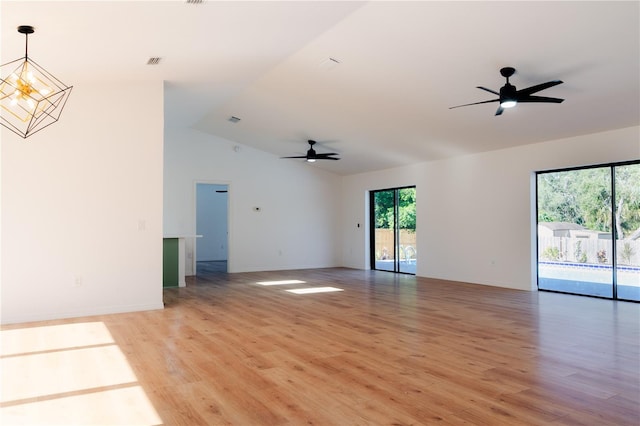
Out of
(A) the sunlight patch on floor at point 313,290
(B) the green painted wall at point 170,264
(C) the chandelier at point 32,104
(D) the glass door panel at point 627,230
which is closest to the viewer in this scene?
(C) the chandelier at point 32,104

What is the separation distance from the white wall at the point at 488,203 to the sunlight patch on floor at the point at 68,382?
6.59 meters

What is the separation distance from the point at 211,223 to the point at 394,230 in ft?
20.9

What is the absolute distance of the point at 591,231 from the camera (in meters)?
7.11

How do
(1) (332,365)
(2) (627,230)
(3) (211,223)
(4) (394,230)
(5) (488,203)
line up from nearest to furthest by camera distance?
(1) (332,365) < (2) (627,230) < (5) (488,203) < (4) (394,230) < (3) (211,223)

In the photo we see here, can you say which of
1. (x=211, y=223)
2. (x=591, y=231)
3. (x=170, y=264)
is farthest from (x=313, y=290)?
(x=211, y=223)

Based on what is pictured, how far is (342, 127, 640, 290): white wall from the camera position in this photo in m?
7.09

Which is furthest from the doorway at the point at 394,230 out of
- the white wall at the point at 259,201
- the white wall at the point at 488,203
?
the white wall at the point at 259,201

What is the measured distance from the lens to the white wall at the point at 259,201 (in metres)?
10.3

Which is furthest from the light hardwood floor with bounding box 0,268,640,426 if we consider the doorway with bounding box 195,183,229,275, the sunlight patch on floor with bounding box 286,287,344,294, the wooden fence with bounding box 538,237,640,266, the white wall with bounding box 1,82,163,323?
the doorway with bounding box 195,183,229,275

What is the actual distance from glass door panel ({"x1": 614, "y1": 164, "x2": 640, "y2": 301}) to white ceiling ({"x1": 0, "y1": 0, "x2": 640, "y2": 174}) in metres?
0.85

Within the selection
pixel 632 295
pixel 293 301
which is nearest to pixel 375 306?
pixel 293 301

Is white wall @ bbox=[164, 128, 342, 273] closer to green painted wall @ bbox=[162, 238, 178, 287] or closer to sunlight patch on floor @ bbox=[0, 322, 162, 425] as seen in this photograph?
green painted wall @ bbox=[162, 238, 178, 287]

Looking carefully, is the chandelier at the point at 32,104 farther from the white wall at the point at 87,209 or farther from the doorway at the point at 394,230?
the doorway at the point at 394,230

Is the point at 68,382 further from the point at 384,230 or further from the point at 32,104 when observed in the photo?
the point at 384,230
